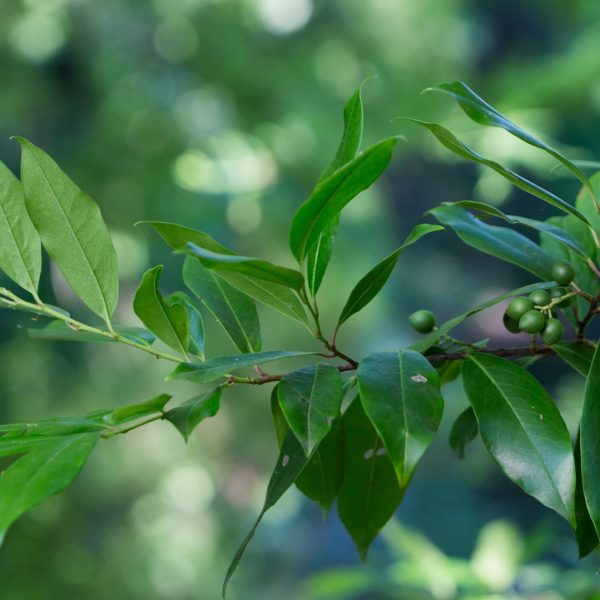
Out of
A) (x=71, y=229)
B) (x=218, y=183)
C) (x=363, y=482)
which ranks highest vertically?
(x=71, y=229)

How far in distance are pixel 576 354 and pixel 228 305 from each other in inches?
5.0

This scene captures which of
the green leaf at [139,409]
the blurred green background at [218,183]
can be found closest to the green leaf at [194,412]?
the green leaf at [139,409]

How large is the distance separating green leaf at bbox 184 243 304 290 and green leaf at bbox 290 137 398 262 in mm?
12

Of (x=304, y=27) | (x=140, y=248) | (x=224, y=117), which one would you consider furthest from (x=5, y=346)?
(x=304, y=27)

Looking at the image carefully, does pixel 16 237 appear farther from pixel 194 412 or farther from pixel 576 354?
pixel 576 354

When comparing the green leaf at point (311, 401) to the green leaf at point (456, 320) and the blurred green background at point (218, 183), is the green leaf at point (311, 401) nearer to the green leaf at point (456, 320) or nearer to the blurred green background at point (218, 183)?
the green leaf at point (456, 320)

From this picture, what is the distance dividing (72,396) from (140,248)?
0.41 metres

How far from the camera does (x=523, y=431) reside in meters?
0.26

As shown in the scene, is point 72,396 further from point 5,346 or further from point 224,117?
point 224,117

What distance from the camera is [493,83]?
2467mm

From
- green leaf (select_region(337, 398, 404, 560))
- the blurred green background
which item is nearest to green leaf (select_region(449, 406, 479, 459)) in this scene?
green leaf (select_region(337, 398, 404, 560))

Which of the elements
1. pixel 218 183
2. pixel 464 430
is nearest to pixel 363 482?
pixel 464 430

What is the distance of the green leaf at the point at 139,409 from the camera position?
236 mm

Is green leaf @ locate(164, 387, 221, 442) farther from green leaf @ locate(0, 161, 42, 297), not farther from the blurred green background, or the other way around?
the blurred green background
